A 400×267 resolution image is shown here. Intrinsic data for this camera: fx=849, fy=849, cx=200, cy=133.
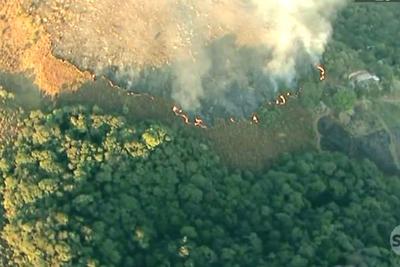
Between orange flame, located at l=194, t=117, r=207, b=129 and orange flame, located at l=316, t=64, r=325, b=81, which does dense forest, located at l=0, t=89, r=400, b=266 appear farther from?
orange flame, located at l=316, t=64, r=325, b=81

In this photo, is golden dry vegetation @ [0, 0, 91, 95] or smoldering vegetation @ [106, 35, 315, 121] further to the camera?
smoldering vegetation @ [106, 35, 315, 121]

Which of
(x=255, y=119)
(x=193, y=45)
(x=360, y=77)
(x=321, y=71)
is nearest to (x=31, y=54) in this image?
(x=193, y=45)

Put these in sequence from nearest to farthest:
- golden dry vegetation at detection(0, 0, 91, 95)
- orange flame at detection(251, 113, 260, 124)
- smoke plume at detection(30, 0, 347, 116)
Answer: golden dry vegetation at detection(0, 0, 91, 95)
smoke plume at detection(30, 0, 347, 116)
orange flame at detection(251, 113, 260, 124)

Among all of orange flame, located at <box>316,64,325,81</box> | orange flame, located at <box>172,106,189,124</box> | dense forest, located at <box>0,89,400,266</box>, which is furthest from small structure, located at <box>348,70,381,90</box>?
orange flame, located at <box>172,106,189,124</box>

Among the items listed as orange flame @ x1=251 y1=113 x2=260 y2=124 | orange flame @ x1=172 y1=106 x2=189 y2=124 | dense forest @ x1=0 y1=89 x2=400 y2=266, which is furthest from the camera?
orange flame @ x1=251 y1=113 x2=260 y2=124

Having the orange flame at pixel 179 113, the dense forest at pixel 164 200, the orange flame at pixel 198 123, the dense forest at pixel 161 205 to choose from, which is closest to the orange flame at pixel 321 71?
the dense forest at pixel 164 200

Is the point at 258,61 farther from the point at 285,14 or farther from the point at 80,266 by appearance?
the point at 80,266

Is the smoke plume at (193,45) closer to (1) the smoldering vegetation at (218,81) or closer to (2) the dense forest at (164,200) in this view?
(1) the smoldering vegetation at (218,81)
